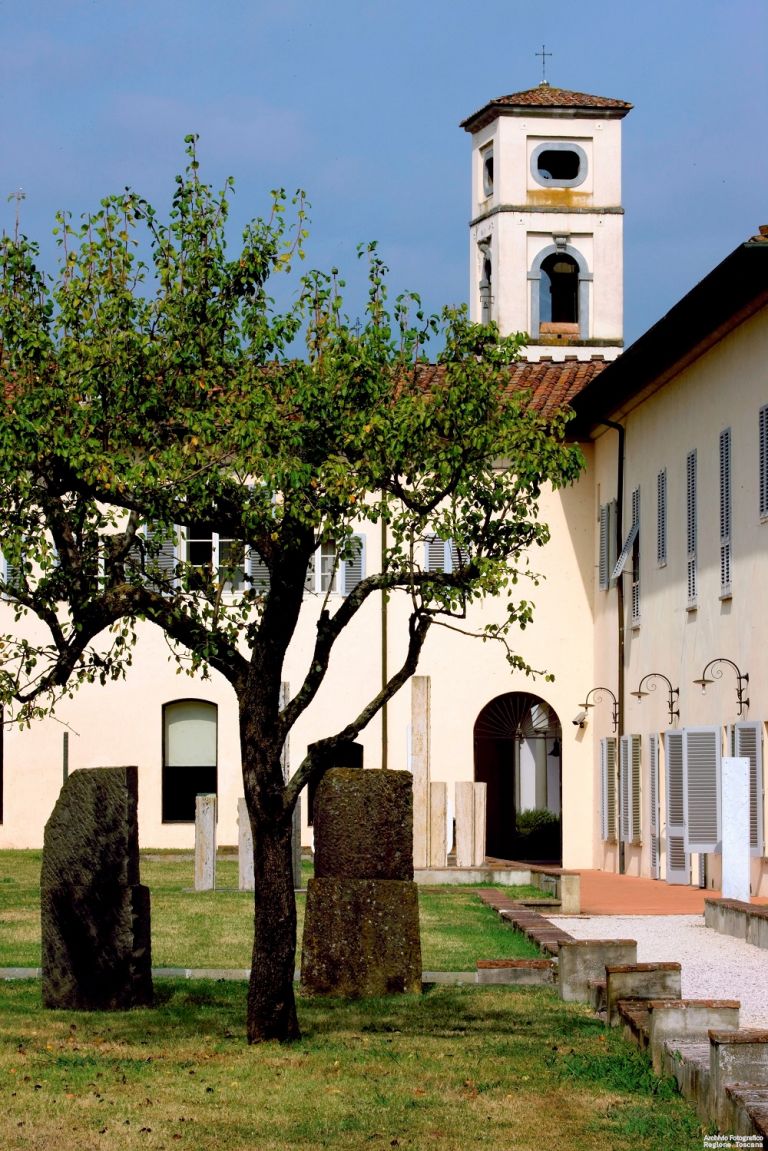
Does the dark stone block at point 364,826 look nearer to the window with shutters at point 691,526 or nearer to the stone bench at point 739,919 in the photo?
the stone bench at point 739,919

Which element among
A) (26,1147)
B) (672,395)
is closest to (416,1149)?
(26,1147)

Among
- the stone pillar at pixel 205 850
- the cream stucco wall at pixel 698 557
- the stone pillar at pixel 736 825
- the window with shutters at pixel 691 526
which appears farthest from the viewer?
the window with shutters at pixel 691 526

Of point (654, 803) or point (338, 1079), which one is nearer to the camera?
point (338, 1079)

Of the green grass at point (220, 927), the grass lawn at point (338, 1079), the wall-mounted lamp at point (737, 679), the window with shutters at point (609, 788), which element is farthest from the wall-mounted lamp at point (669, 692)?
the grass lawn at point (338, 1079)

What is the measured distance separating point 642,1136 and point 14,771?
24750 millimetres

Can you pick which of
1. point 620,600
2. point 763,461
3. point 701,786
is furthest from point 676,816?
point 763,461

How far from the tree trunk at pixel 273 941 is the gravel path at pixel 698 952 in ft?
8.45

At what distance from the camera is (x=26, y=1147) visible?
26.6ft

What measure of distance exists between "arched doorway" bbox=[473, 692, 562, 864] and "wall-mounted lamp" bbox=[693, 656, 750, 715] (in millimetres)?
7443

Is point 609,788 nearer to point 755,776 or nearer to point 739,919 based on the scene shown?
point 755,776

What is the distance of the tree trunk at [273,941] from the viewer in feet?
35.1

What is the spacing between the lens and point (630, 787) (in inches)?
1121

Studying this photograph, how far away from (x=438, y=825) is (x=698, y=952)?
9.14 meters

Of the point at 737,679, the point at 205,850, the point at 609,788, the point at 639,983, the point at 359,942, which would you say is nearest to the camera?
the point at 639,983
